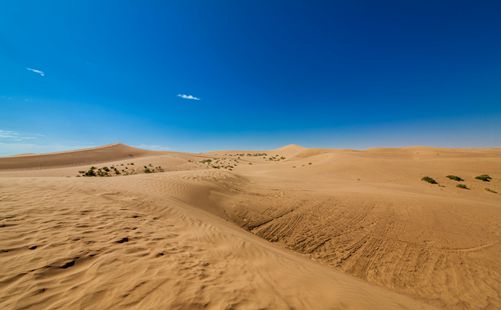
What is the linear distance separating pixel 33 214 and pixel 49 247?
2178 mm

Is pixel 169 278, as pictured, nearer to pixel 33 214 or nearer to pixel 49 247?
pixel 49 247

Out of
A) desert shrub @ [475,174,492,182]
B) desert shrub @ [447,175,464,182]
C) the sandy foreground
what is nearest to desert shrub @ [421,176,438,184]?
desert shrub @ [447,175,464,182]

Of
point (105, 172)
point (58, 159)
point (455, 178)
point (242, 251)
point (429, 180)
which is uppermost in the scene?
point (58, 159)

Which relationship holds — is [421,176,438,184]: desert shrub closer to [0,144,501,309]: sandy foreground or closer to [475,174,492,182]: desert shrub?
[475,174,492,182]: desert shrub

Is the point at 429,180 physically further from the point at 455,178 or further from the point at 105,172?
the point at 105,172

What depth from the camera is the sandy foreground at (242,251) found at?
2701 millimetres

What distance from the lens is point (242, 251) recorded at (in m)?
4.55

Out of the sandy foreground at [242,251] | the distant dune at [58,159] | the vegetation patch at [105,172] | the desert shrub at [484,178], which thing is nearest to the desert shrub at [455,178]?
the desert shrub at [484,178]

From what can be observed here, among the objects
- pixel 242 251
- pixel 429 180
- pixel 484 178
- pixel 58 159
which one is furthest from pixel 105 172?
pixel 484 178

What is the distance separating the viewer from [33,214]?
4.62m

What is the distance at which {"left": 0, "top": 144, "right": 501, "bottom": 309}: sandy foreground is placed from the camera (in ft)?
8.86

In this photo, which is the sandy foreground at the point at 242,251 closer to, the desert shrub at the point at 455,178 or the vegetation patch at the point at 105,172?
the desert shrub at the point at 455,178

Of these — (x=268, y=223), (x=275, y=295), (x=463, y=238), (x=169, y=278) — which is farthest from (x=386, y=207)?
(x=169, y=278)

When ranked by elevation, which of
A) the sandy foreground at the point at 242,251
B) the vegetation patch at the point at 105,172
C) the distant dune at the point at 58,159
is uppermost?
the distant dune at the point at 58,159
